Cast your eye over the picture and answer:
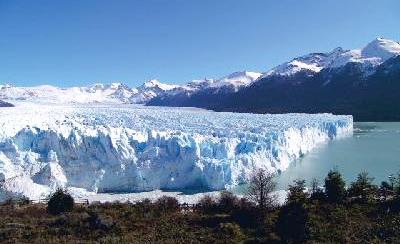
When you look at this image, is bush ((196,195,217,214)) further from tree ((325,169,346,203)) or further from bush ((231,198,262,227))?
tree ((325,169,346,203))

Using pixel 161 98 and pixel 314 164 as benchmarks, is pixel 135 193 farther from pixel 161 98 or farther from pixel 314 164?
pixel 161 98

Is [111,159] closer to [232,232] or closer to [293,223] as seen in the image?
[232,232]

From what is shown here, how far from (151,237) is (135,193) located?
1177cm

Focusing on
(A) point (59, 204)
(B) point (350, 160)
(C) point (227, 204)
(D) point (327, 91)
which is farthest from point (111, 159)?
(D) point (327, 91)

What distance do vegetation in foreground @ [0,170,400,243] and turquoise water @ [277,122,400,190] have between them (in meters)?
9.91

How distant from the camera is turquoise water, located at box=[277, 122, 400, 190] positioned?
34.7 metres

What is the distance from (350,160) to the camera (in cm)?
4134

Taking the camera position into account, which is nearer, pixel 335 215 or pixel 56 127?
pixel 335 215

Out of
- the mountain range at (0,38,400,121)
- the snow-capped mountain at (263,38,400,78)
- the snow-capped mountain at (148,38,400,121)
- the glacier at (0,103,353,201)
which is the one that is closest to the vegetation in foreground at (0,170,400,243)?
the glacier at (0,103,353,201)

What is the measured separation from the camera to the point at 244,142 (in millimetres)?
34406

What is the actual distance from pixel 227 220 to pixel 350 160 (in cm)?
2393

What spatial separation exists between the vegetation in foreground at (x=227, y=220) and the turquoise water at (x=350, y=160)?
991 cm

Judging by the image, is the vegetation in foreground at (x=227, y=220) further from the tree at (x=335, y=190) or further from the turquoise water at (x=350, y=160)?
the turquoise water at (x=350, y=160)

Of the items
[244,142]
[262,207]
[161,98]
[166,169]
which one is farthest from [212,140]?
[161,98]
